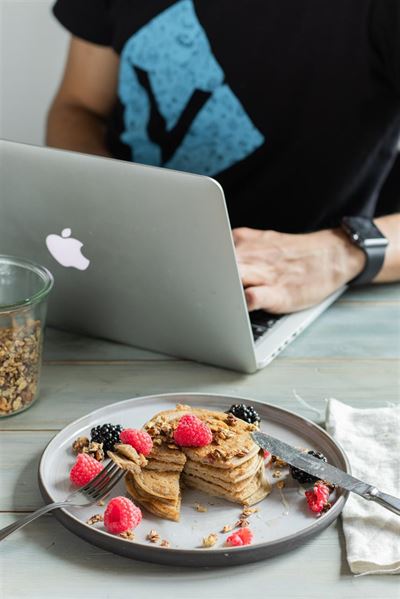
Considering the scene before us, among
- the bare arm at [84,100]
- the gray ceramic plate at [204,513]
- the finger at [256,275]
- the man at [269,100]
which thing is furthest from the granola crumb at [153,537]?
the bare arm at [84,100]

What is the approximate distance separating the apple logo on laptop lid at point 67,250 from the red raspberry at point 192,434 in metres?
0.38

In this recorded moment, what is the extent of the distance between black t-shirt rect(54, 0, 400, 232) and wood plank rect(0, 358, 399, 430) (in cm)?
68

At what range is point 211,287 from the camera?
1248 mm

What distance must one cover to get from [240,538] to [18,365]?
0.43 metres

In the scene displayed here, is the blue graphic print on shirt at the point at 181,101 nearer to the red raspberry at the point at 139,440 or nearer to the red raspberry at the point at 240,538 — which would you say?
the red raspberry at the point at 139,440

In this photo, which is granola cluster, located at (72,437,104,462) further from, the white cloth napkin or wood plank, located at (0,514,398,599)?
the white cloth napkin

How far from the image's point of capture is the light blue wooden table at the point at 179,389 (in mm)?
917

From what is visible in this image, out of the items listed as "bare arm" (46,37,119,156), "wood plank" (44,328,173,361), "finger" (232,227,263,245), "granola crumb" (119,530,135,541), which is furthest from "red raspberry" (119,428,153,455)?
"bare arm" (46,37,119,156)

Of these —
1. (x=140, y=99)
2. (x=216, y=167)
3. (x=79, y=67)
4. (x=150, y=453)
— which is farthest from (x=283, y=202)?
(x=150, y=453)

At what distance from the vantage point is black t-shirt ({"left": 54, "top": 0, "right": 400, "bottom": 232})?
1846 millimetres

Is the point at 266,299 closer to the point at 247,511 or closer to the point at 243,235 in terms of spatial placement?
the point at 243,235

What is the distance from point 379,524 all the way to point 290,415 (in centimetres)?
23

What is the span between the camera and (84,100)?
7.34 ft

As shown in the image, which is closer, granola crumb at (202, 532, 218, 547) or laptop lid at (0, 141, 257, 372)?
granola crumb at (202, 532, 218, 547)
